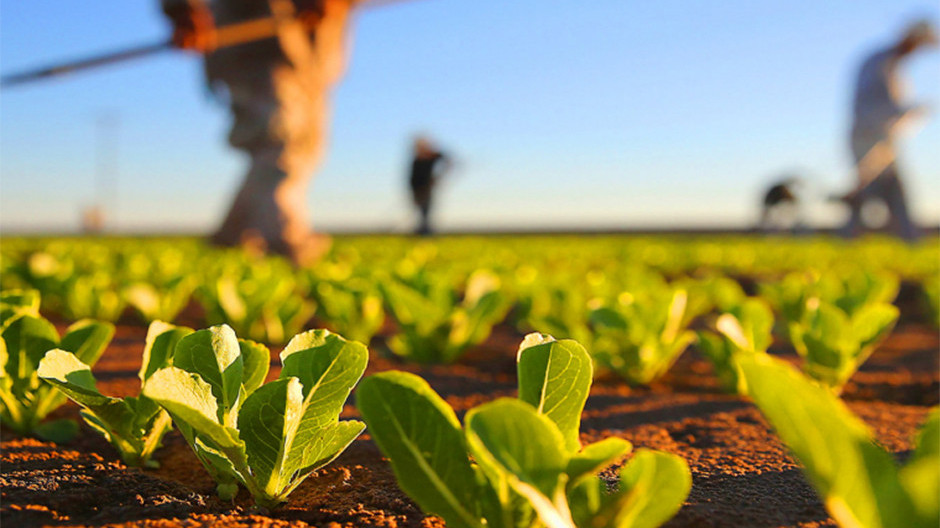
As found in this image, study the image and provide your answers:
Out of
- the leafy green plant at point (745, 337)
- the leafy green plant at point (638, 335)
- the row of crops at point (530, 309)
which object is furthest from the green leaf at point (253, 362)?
the leafy green plant at point (745, 337)

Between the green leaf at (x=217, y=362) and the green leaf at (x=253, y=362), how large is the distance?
0.26 feet

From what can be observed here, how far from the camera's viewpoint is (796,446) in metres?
0.63

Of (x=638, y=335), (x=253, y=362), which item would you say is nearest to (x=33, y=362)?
(x=253, y=362)

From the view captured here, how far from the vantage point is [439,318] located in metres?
2.37

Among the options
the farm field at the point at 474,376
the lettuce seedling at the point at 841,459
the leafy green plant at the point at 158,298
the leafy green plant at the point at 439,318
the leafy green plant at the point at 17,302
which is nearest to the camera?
the lettuce seedling at the point at 841,459

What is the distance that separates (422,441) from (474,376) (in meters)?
1.47

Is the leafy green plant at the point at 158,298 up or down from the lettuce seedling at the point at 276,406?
down

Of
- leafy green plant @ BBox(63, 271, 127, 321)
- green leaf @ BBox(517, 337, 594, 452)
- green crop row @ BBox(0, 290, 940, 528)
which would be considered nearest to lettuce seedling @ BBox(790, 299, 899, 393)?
green crop row @ BBox(0, 290, 940, 528)

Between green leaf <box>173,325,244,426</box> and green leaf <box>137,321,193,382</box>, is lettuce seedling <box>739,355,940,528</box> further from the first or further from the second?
green leaf <box>137,321,193,382</box>

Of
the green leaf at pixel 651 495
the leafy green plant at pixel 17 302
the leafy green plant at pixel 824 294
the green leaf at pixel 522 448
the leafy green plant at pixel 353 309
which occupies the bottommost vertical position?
the leafy green plant at pixel 824 294

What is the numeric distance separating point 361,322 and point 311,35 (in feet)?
25.4

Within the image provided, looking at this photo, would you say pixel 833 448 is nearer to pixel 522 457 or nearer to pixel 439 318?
pixel 522 457

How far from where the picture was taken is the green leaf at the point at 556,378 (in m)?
0.98

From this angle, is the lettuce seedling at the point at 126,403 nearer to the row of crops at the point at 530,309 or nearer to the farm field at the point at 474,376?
the farm field at the point at 474,376
